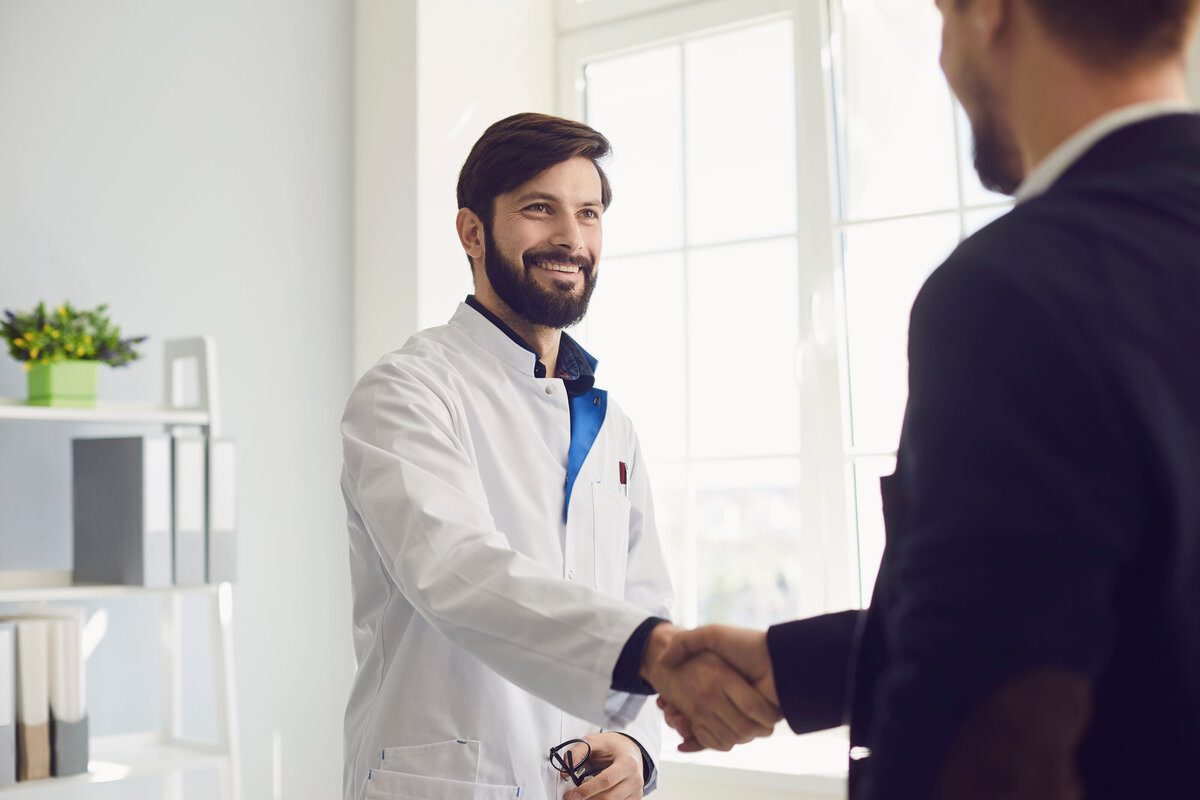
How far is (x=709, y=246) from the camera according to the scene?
3203mm

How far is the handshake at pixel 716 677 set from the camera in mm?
1253

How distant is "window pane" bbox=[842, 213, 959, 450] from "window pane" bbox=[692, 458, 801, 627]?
255 millimetres

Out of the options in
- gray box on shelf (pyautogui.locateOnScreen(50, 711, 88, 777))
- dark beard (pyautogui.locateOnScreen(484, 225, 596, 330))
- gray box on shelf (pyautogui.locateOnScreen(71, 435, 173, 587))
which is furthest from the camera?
gray box on shelf (pyautogui.locateOnScreen(71, 435, 173, 587))

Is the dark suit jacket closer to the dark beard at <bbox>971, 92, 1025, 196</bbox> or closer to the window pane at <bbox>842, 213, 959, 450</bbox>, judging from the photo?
the dark beard at <bbox>971, 92, 1025, 196</bbox>

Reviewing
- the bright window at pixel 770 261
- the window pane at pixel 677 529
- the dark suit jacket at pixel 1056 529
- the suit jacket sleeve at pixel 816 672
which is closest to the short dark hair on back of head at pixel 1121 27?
the dark suit jacket at pixel 1056 529

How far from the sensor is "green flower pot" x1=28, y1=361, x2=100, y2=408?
2156mm

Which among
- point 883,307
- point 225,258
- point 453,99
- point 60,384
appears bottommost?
point 60,384

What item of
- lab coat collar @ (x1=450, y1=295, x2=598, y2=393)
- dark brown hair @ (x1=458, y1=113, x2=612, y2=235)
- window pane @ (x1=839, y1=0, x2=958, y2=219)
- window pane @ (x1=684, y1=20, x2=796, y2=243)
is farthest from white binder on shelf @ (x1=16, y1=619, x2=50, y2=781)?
window pane @ (x1=839, y1=0, x2=958, y2=219)

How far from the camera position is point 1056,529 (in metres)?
0.60

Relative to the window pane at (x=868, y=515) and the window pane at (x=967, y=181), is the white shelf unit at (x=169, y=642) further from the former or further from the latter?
the window pane at (x=967, y=181)

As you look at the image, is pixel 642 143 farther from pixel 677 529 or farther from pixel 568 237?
pixel 568 237

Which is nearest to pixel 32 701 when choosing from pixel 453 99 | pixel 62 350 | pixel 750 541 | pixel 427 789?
pixel 62 350

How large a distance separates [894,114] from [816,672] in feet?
6.78

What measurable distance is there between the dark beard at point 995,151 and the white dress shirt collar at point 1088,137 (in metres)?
0.05
